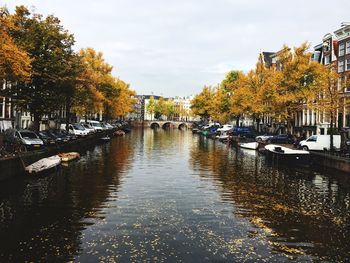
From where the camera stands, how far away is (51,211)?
21.6 metres

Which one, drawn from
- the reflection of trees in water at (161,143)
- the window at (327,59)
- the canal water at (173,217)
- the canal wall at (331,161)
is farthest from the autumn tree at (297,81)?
the canal water at (173,217)

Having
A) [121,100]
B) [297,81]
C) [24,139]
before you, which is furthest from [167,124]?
[24,139]

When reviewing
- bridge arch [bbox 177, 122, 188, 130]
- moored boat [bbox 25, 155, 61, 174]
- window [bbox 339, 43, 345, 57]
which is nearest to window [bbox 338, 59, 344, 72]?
window [bbox 339, 43, 345, 57]

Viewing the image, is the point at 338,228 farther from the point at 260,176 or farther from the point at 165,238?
the point at 260,176

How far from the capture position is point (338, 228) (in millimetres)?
19406

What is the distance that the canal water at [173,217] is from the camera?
15.6 metres

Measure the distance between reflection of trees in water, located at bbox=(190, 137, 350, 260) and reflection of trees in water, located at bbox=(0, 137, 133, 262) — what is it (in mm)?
8629

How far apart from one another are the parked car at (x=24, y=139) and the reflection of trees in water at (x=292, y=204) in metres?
16.9

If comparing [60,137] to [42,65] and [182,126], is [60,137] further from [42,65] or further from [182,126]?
[182,126]

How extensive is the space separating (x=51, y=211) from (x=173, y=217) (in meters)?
6.86

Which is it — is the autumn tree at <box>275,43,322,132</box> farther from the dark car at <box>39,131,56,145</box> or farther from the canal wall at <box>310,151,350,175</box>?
the dark car at <box>39,131,56,145</box>

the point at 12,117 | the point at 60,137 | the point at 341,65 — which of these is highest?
the point at 341,65

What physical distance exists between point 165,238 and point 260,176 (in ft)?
67.9

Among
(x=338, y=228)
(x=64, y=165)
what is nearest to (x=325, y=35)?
(x=64, y=165)
